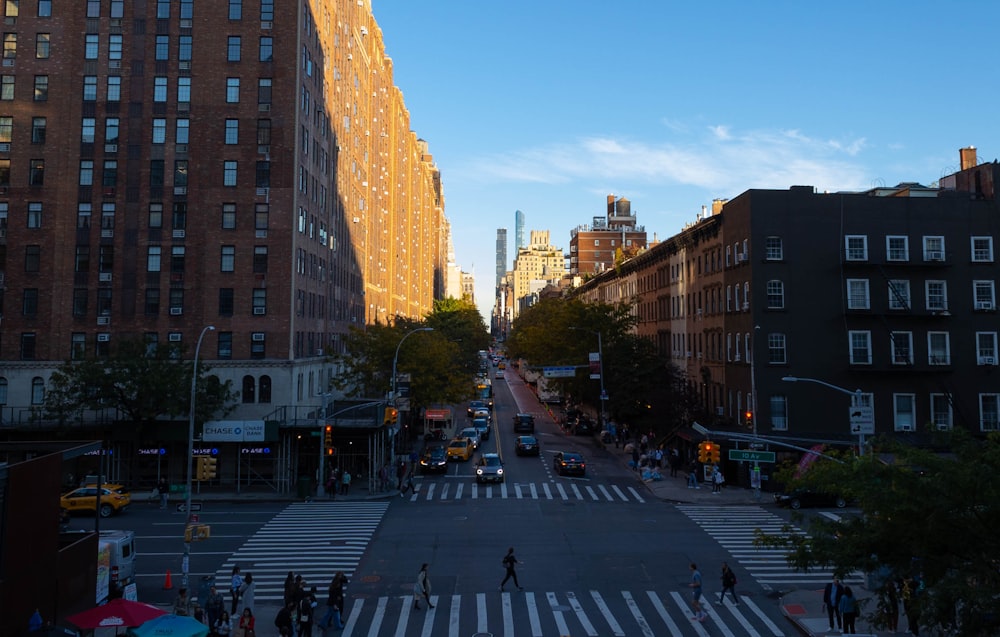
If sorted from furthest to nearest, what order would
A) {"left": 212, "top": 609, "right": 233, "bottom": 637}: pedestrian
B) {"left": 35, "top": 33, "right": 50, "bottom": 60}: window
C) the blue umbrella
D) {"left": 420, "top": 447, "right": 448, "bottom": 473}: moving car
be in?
1. {"left": 420, "top": 447, "right": 448, "bottom": 473}: moving car
2. {"left": 35, "top": 33, "right": 50, "bottom": 60}: window
3. {"left": 212, "top": 609, "right": 233, "bottom": 637}: pedestrian
4. the blue umbrella

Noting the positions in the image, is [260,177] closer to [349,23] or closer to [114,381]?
[114,381]

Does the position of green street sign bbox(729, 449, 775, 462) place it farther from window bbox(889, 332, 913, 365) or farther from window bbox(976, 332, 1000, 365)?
window bbox(976, 332, 1000, 365)

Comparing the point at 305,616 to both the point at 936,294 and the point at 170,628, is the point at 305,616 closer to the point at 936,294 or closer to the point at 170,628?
the point at 170,628

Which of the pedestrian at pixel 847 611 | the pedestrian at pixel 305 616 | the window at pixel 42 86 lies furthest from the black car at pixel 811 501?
the window at pixel 42 86

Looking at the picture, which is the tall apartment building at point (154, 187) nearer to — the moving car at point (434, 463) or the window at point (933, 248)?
the moving car at point (434, 463)

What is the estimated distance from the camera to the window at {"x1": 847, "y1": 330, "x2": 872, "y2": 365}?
47.7 metres

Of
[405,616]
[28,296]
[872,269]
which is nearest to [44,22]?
[28,296]

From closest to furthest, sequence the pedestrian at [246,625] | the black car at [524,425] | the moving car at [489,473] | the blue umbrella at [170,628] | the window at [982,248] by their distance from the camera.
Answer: the blue umbrella at [170,628] → the pedestrian at [246,625] → the moving car at [489,473] → the window at [982,248] → the black car at [524,425]

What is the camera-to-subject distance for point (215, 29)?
51.1m

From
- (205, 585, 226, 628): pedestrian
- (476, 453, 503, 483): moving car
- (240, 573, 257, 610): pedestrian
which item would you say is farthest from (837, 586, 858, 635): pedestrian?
(476, 453, 503, 483): moving car

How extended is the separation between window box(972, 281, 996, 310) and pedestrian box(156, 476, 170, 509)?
50821mm

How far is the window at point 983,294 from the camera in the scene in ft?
159

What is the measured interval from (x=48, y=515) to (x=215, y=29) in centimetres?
4043

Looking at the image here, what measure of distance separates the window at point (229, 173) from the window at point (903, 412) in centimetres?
4534
